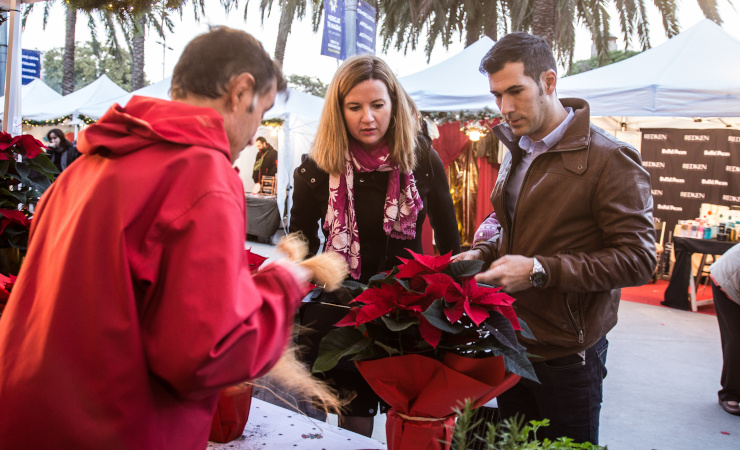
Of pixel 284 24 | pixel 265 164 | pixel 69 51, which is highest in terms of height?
pixel 284 24

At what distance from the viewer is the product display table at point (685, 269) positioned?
6652mm

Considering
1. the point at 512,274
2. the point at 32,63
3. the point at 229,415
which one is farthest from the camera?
the point at 32,63

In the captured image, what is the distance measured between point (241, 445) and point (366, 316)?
55 centimetres

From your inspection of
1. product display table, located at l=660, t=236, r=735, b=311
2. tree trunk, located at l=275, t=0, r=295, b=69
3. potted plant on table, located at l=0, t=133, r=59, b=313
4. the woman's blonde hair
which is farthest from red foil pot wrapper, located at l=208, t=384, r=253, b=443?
tree trunk, located at l=275, t=0, r=295, b=69

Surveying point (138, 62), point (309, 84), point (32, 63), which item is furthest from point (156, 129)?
point (309, 84)

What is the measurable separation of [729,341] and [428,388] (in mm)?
3600

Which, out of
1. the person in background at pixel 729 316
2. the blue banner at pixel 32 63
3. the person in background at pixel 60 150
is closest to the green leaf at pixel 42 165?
the person in background at pixel 729 316

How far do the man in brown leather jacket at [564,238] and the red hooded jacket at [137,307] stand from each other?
0.84 metres

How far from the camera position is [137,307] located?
81 cm

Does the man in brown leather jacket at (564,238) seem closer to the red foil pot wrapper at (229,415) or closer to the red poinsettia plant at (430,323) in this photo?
the red poinsettia plant at (430,323)

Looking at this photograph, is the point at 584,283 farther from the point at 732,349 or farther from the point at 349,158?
the point at 732,349

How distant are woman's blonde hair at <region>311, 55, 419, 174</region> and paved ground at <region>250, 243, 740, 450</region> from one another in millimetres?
626

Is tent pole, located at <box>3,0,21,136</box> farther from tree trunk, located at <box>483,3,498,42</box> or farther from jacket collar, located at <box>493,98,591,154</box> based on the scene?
tree trunk, located at <box>483,3,498,42</box>

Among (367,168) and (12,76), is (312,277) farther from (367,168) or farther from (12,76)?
(12,76)
